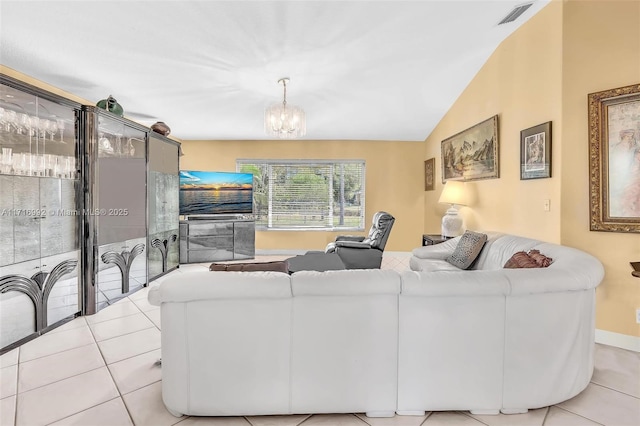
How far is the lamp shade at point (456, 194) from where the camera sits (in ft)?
13.6

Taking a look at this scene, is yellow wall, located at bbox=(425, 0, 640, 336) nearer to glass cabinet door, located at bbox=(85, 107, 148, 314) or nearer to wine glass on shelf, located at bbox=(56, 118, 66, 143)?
glass cabinet door, located at bbox=(85, 107, 148, 314)

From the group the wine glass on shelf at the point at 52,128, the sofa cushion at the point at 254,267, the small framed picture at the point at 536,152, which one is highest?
the wine glass on shelf at the point at 52,128

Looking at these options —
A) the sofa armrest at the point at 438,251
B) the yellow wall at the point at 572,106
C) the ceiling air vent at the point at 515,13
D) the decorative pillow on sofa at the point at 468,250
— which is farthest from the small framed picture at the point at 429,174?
the ceiling air vent at the point at 515,13

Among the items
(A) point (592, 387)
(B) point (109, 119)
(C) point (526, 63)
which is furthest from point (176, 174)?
(A) point (592, 387)

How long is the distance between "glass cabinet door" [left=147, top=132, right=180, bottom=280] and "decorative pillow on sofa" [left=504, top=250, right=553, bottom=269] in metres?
4.28

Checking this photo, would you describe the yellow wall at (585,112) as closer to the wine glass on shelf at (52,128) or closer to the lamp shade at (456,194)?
the lamp shade at (456,194)

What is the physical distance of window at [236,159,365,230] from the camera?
20.3ft

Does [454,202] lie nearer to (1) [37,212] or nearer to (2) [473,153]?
(2) [473,153]

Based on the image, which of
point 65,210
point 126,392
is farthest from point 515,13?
point 65,210

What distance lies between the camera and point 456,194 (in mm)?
4184

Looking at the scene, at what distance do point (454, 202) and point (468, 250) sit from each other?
112cm

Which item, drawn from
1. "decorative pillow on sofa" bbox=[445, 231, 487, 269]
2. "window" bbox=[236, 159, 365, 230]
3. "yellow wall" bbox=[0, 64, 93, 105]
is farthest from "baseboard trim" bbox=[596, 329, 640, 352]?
"yellow wall" bbox=[0, 64, 93, 105]

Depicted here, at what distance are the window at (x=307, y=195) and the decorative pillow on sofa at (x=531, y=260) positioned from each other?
12.8 ft

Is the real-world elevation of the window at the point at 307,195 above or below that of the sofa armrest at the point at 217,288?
above
